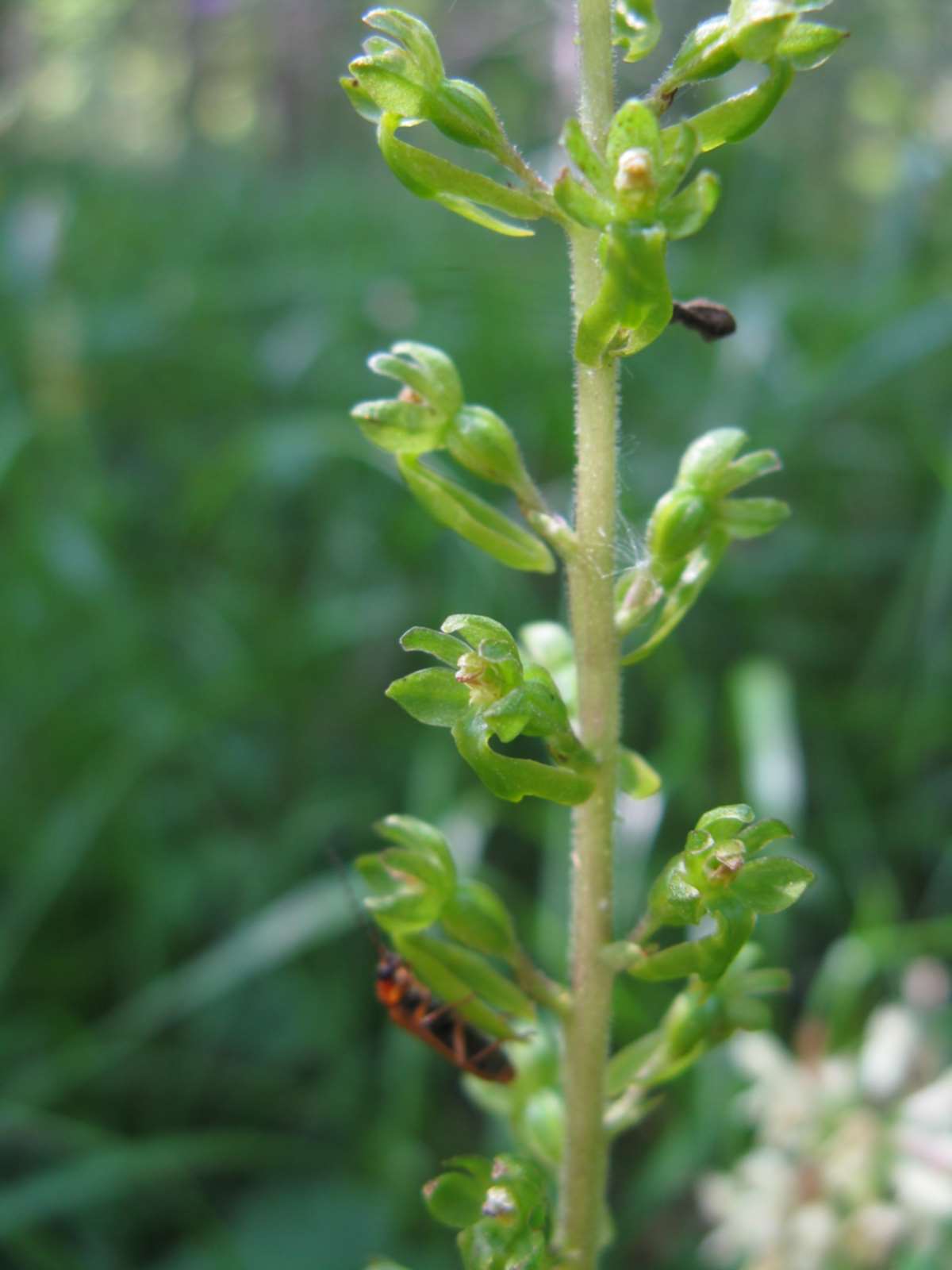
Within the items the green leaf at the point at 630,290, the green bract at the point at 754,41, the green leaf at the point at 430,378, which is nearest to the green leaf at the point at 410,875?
the green leaf at the point at 430,378

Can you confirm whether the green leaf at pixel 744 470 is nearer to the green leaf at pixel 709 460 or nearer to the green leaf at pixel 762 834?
the green leaf at pixel 709 460

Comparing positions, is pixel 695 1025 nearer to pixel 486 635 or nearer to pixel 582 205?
pixel 486 635

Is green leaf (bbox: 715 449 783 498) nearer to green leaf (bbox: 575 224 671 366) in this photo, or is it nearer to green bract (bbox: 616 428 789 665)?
green bract (bbox: 616 428 789 665)

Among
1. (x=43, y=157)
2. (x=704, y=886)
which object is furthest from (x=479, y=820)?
(x=43, y=157)

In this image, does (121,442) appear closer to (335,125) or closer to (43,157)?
(43,157)

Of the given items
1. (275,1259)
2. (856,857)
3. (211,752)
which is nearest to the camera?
(275,1259)

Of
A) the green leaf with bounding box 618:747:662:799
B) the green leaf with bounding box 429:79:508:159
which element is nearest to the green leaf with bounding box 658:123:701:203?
the green leaf with bounding box 429:79:508:159

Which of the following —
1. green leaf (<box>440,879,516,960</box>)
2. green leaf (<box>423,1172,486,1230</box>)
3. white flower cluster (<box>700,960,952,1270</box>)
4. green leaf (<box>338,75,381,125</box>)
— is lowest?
white flower cluster (<box>700,960,952,1270</box>)
